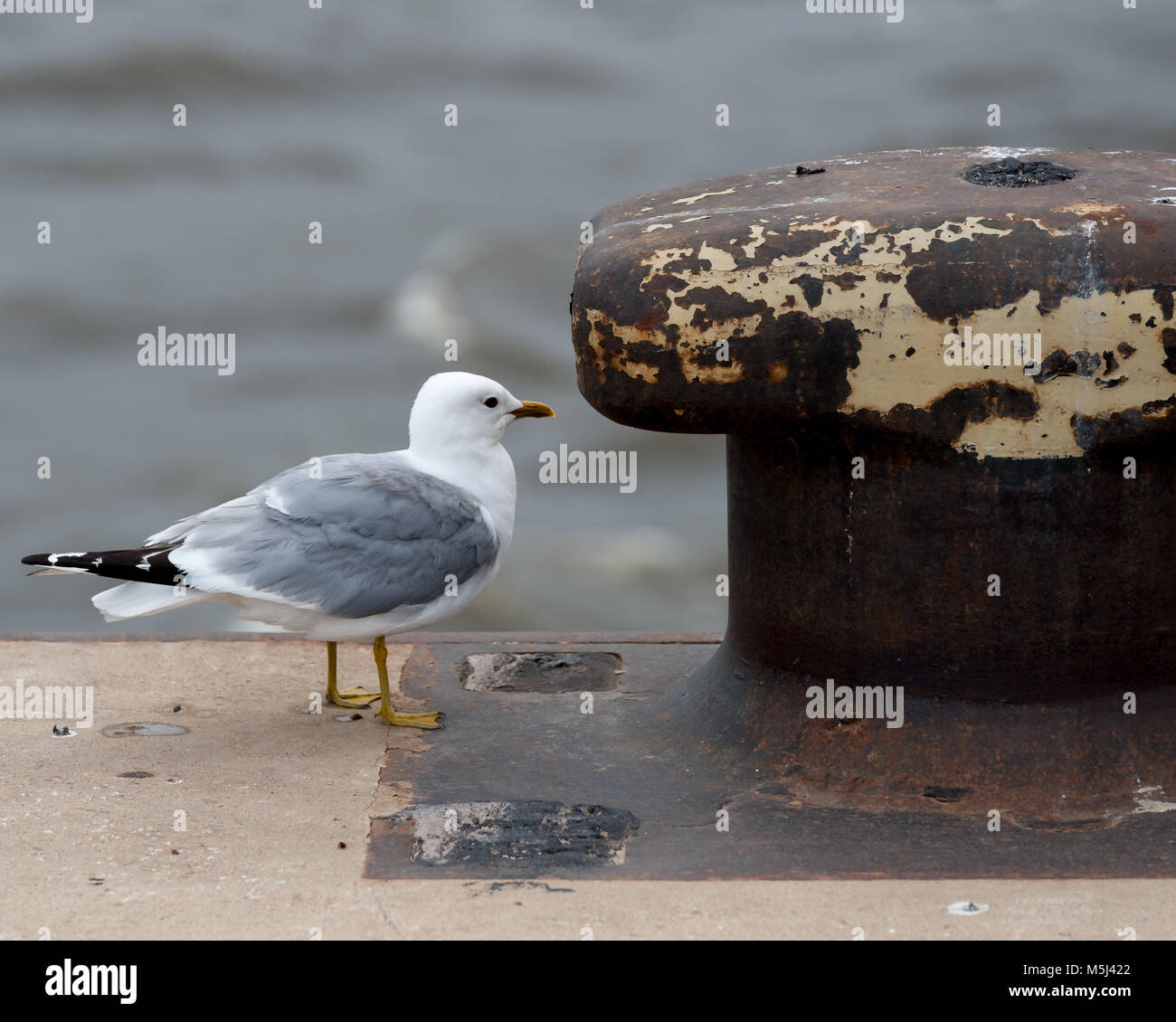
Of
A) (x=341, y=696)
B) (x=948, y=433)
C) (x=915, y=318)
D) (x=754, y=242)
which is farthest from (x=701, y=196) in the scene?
(x=341, y=696)

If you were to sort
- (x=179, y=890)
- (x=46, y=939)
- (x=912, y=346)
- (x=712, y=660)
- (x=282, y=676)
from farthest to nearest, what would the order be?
(x=282, y=676), (x=712, y=660), (x=912, y=346), (x=179, y=890), (x=46, y=939)

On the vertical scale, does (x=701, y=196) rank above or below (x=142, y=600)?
above

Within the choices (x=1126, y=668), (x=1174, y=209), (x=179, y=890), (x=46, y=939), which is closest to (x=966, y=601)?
(x=1126, y=668)

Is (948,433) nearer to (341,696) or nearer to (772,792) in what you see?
(772,792)

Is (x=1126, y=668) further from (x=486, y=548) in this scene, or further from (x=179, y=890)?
(x=179, y=890)

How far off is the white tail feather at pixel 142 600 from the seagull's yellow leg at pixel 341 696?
0.35m

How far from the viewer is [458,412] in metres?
3.41

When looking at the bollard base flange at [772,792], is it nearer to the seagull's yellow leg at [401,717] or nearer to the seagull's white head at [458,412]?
the seagull's yellow leg at [401,717]

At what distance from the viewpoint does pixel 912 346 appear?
267cm

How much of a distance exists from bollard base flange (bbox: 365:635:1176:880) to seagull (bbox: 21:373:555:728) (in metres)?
0.29

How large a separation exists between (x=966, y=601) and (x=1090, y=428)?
14.7 inches

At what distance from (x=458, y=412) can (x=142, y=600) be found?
2.54 ft

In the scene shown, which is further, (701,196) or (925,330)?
(701,196)

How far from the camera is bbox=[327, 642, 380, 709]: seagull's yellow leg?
3.38 meters
